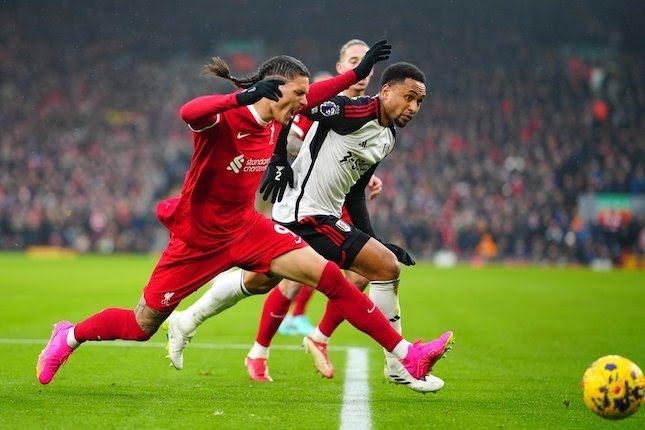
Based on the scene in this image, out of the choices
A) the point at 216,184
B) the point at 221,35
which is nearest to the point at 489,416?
the point at 216,184

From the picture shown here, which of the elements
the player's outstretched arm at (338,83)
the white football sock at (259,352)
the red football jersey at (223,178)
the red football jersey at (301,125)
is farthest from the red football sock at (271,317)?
the player's outstretched arm at (338,83)

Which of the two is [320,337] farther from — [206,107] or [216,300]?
[206,107]

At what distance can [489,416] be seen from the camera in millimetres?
6266

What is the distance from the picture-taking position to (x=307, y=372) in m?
8.52

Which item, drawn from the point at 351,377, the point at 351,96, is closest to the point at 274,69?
the point at 351,96

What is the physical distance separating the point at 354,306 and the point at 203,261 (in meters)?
1.06

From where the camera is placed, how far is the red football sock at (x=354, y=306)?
664cm

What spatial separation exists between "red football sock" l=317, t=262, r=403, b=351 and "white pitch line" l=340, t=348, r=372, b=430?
1.56 ft

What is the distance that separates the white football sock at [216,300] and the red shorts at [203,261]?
30.5 inches

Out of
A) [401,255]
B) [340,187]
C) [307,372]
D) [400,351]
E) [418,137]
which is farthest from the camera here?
[418,137]

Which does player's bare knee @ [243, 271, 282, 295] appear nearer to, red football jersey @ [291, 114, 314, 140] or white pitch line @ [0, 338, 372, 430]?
white pitch line @ [0, 338, 372, 430]

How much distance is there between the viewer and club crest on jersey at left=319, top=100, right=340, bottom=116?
7.45 m

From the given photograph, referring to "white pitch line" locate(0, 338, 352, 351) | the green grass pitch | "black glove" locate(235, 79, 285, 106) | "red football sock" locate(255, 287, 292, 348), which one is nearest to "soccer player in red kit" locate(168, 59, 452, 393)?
"red football sock" locate(255, 287, 292, 348)

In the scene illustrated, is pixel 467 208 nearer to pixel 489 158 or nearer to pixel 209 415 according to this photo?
pixel 489 158
